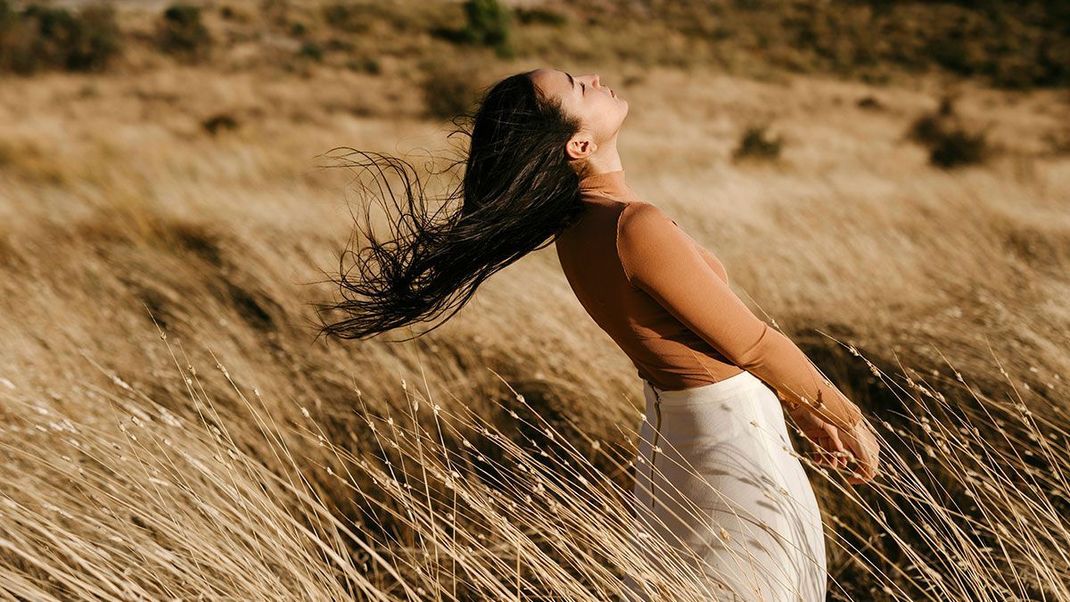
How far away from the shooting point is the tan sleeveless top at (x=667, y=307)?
1.57 metres

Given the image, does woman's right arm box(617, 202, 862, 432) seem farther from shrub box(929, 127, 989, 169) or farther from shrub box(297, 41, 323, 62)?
shrub box(297, 41, 323, 62)

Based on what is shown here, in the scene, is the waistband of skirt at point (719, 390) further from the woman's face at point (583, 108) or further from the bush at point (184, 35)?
the bush at point (184, 35)

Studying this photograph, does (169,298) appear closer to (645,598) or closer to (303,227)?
(303,227)

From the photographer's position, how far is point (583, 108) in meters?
1.79

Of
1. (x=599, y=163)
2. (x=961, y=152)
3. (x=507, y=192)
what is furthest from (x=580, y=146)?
(x=961, y=152)

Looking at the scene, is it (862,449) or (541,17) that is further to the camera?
(541,17)

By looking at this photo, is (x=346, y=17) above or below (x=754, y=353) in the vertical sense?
above

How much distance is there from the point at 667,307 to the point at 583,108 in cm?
49

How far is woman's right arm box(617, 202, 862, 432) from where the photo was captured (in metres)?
1.56

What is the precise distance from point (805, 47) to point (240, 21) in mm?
26215

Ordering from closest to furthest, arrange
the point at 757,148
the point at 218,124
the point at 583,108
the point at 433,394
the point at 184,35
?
the point at 583,108
the point at 433,394
the point at 757,148
the point at 218,124
the point at 184,35

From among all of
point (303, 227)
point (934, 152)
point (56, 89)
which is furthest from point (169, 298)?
point (56, 89)

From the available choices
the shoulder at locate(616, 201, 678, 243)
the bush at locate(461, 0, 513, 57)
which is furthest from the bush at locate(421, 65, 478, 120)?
the shoulder at locate(616, 201, 678, 243)

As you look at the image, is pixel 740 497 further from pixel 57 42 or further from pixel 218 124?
pixel 57 42
